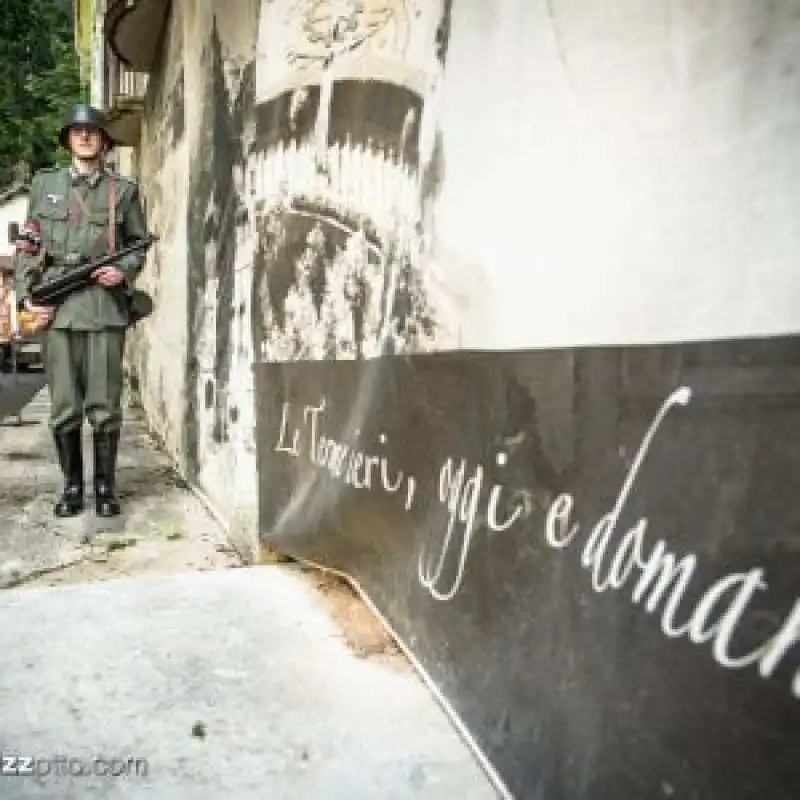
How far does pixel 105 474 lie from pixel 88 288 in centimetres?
84

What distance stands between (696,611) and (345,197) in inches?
73.1

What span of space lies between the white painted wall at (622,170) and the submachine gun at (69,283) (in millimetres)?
2522

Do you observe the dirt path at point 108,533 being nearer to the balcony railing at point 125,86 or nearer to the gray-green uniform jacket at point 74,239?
the gray-green uniform jacket at point 74,239

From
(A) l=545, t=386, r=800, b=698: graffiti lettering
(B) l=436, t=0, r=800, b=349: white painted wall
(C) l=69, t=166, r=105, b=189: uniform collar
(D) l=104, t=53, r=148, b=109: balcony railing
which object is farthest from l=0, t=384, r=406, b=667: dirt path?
(D) l=104, t=53, r=148, b=109: balcony railing

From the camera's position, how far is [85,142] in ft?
14.4

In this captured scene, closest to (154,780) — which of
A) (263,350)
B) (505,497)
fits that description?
(505,497)

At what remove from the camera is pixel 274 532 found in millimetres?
3441

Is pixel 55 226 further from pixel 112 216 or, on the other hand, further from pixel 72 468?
pixel 72 468

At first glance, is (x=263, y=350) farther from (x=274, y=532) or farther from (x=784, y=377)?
(x=784, y=377)

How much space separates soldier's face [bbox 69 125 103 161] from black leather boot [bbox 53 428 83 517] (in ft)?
4.10

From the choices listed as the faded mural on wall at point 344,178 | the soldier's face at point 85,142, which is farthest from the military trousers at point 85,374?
the faded mural on wall at point 344,178

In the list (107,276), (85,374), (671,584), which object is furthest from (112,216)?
(671,584)

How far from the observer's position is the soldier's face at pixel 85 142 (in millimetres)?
4383

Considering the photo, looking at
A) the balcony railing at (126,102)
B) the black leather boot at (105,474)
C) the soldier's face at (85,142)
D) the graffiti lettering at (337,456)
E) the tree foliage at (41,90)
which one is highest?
the tree foliage at (41,90)
